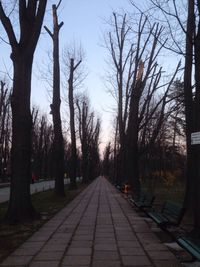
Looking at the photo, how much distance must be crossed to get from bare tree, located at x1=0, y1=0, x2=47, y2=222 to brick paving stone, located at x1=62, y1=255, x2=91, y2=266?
5.34 metres

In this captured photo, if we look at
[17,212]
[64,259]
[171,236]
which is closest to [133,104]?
[17,212]

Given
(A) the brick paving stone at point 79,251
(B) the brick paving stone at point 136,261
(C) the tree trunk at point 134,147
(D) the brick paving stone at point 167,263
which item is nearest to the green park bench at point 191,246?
(D) the brick paving stone at point 167,263

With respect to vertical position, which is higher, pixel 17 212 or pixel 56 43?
pixel 56 43

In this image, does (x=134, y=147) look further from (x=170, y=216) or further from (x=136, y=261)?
(x=136, y=261)

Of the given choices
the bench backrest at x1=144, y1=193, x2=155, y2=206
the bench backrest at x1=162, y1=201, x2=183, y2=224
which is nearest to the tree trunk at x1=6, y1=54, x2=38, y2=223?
the bench backrest at x1=162, y1=201, x2=183, y2=224

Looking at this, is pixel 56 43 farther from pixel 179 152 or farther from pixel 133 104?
pixel 179 152

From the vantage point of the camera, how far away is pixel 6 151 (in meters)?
73.8

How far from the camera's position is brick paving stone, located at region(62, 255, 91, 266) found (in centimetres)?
780

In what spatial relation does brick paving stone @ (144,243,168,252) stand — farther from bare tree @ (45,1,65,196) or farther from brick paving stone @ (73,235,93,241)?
bare tree @ (45,1,65,196)

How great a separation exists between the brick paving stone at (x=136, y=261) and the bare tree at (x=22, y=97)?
18.5 feet

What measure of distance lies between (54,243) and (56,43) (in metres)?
18.6

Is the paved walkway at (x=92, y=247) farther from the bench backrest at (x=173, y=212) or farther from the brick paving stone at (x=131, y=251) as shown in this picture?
the bench backrest at (x=173, y=212)

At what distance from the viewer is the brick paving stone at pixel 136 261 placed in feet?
25.6

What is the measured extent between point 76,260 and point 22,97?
668 centimetres
